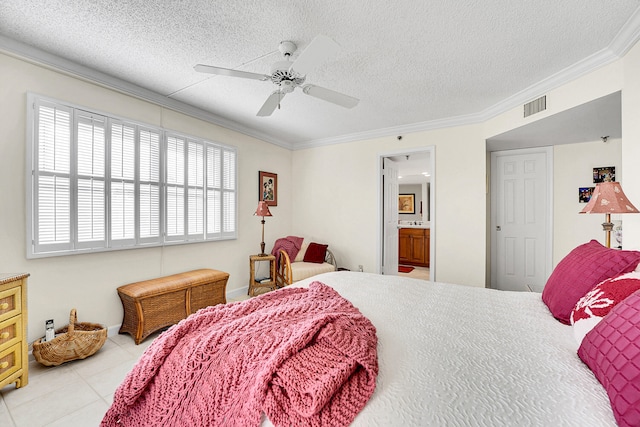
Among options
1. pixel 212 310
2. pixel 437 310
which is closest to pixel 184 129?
pixel 212 310

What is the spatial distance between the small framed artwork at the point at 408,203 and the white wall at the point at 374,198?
3.88 metres

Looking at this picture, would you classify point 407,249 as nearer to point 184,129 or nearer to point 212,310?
point 184,129

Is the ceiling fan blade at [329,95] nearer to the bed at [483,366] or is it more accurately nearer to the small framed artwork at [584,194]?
the bed at [483,366]

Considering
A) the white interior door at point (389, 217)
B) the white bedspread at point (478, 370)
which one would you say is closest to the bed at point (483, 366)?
the white bedspread at point (478, 370)

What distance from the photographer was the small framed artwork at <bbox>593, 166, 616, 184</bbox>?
11.1 feet

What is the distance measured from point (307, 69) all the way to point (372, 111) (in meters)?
1.88

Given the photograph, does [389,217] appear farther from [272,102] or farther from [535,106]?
[272,102]

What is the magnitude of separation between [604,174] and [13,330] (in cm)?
599

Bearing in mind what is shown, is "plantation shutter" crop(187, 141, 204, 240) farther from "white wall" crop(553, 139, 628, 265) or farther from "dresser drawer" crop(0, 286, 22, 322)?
"white wall" crop(553, 139, 628, 265)

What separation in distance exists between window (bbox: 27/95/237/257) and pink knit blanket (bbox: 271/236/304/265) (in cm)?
91

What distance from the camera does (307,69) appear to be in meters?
1.75

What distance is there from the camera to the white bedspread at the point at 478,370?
0.72 metres

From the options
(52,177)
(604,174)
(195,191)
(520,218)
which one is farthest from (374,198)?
(52,177)

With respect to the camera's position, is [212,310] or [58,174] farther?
[58,174]
